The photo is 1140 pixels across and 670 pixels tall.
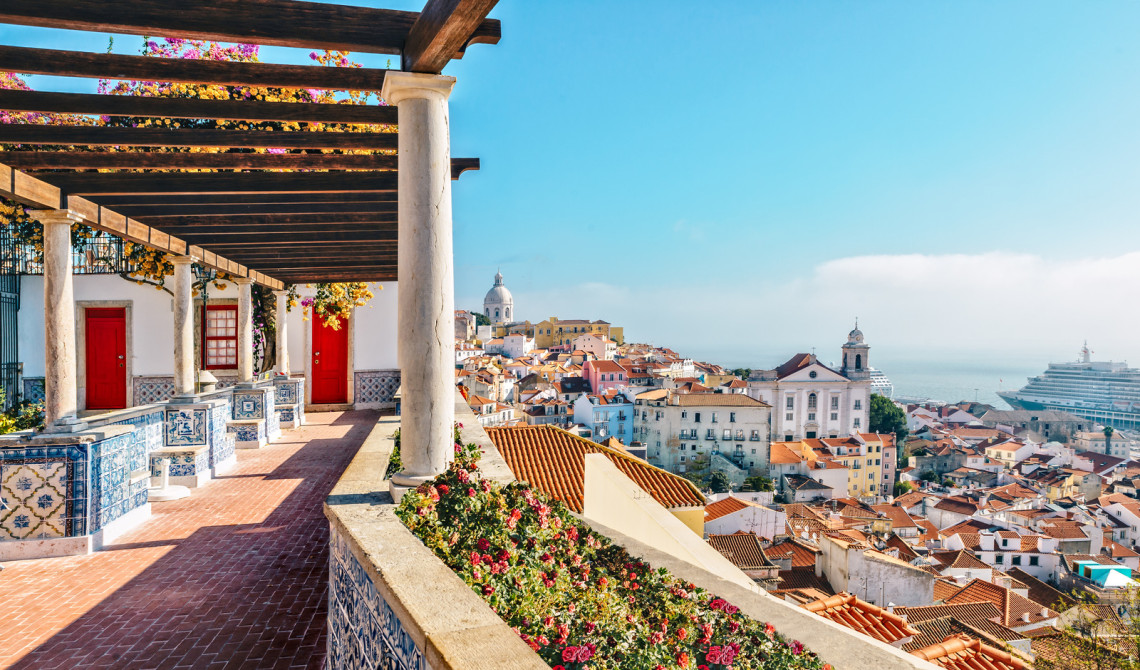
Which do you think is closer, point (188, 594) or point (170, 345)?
point (188, 594)

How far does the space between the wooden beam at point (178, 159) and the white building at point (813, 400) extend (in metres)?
75.0

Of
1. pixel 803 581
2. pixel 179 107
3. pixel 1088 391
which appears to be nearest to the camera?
pixel 179 107

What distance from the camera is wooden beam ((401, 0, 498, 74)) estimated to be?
275cm

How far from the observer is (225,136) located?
4414 mm

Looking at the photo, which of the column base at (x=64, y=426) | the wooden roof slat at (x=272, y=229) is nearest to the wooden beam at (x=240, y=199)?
the wooden roof slat at (x=272, y=229)

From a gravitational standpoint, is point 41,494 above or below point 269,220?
below

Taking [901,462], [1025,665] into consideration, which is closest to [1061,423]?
[901,462]

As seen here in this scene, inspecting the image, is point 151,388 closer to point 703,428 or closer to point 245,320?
point 245,320

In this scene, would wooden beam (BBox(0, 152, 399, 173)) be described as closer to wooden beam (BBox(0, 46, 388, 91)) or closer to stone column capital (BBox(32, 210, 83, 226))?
stone column capital (BBox(32, 210, 83, 226))

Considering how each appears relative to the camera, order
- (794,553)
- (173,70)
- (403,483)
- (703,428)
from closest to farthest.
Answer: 1. (403,483)
2. (173,70)
3. (794,553)
4. (703,428)

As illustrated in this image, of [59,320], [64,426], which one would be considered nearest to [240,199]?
[59,320]

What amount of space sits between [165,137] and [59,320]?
2186 millimetres

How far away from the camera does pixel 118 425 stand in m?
5.78

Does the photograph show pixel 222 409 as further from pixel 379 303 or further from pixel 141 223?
pixel 379 303
